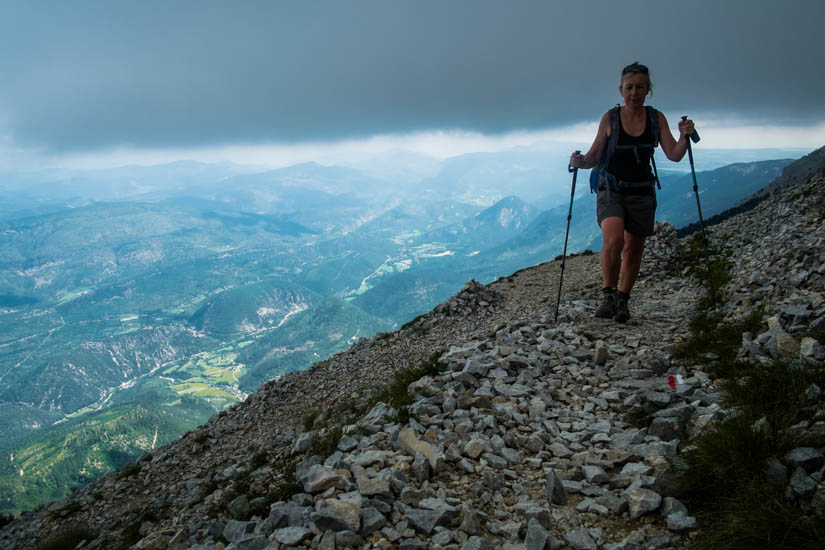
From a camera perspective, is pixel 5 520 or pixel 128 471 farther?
pixel 5 520

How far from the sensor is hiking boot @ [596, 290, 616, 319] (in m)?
8.94

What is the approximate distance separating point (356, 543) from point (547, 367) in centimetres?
454

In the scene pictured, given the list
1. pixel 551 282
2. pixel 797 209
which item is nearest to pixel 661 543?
pixel 551 282

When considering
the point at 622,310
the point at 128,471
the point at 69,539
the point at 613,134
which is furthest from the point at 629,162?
the point at 128,471

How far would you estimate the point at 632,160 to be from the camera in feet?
25.3

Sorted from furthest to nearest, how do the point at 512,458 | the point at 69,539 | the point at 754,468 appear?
1. the point at 69,539
2. the point at 512,458
3. the point at 754,468

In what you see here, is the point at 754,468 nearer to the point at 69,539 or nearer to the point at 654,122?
the point at 654,122

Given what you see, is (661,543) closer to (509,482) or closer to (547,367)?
(509,482)

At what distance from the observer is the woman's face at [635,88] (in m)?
7.39

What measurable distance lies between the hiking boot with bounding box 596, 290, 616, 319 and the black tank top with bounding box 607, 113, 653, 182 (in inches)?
98.8

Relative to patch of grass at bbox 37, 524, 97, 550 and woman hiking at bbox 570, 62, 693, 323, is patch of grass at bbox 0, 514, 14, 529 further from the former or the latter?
woman hiking at bbox 570, 62, 693, 323

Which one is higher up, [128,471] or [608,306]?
[608,306]

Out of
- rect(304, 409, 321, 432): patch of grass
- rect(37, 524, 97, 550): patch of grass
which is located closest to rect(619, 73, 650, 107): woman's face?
rect(304, 409, 321, 432): patch of grass

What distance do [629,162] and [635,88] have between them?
130 centimetres
